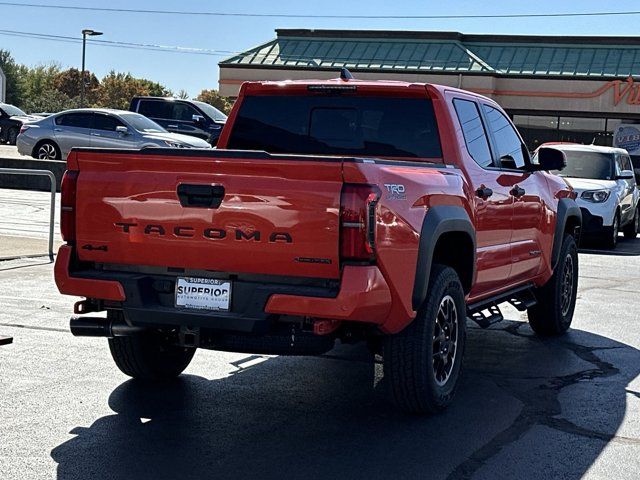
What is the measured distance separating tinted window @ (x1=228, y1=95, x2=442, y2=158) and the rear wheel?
1922 cm

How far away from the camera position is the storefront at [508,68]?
152 feet

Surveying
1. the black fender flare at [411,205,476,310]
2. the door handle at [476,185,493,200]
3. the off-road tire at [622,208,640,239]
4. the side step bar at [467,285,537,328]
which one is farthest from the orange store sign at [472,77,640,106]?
the black fender flare at [411,205,476,310]

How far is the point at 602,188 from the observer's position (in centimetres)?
1797

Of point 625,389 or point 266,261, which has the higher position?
point 266,261

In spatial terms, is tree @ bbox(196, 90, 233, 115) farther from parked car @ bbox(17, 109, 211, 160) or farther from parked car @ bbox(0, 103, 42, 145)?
parked car @ bbox(17, 109, 211, 160)

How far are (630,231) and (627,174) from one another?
90.7 inches

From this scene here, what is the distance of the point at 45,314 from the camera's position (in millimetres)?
9094

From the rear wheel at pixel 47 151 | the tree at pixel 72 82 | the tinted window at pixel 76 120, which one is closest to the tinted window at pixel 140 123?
the tinted window at pixel 76 120

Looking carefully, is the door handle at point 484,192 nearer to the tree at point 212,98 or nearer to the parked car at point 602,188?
the parked car at point 602,188

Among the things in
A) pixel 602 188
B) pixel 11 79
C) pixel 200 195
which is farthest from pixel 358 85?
pixel 11 79

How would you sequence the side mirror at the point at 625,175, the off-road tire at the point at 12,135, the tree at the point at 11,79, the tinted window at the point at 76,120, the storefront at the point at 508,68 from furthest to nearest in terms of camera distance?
the tree at the point at 11,79 < the storefront at the point at 508,68 < the off-road tire at the point at 12,135 < the tinted window at the point at 76,120 < the side mirror at the point at 625,175

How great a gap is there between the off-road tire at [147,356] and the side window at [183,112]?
22396mm

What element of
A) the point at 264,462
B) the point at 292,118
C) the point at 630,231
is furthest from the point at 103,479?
the point at 630,231

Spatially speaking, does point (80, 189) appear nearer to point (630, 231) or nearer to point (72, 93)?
point (630, 231)
